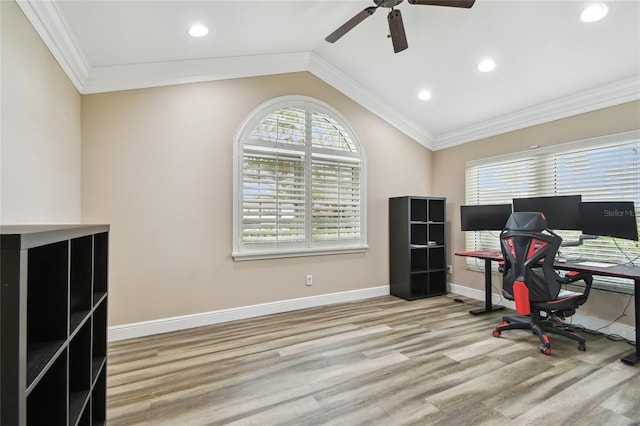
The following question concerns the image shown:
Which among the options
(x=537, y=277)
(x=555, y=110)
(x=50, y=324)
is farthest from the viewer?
(x=555, y=110)

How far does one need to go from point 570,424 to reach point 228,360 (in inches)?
94.4

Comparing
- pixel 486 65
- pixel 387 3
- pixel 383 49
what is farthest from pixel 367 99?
pixel 387 3

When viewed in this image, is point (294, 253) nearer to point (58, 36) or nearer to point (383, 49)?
point (383, 49)

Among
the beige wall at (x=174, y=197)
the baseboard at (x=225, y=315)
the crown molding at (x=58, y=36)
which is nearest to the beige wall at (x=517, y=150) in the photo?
the baseboard at (x=225, y=315)

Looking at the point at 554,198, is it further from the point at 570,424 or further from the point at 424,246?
the point at 570,424

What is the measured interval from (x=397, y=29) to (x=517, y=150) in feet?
8.35

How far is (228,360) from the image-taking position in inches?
105

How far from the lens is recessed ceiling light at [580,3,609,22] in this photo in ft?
8.23

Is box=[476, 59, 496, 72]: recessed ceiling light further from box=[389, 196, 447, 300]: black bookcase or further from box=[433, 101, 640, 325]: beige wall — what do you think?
box=[389, 196, 447, 300]: black bookcase

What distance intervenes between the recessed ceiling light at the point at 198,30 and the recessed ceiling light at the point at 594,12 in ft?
10.6

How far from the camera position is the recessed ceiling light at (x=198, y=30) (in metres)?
2.81

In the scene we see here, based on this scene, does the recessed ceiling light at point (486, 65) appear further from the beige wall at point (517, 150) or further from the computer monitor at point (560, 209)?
the computer monitor at point (560, 209)

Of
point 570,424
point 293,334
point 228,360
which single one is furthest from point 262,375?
point 570,424

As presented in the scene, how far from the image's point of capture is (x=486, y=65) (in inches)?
134
